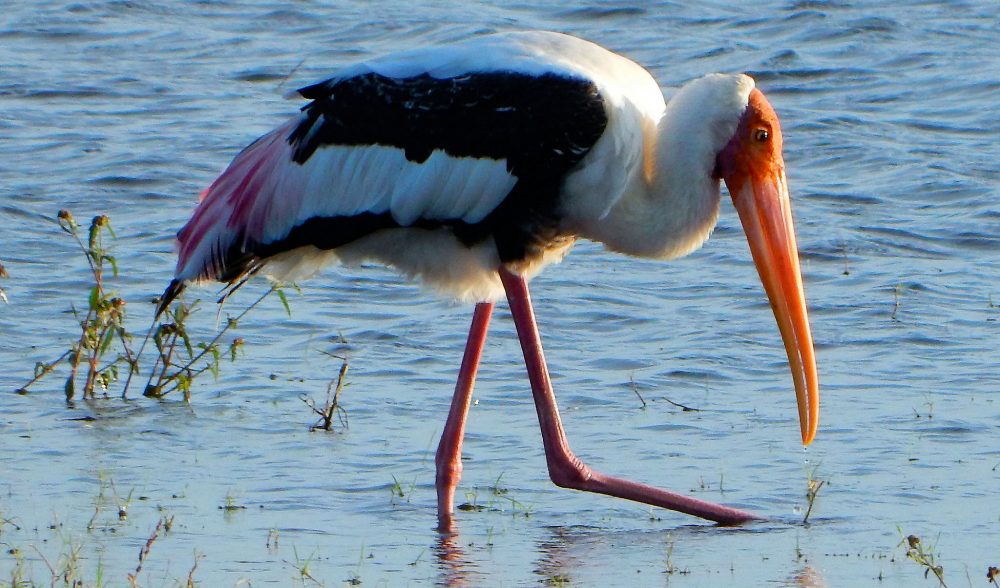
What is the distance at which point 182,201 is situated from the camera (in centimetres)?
1109

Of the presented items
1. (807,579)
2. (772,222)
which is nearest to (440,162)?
(772,222)

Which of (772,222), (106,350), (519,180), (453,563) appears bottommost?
(453,563)

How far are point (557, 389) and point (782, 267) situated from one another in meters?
1.68

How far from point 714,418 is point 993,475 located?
3.88 ft

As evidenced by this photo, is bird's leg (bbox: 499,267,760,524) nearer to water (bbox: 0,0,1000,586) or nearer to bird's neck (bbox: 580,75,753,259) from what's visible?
water (bbox: 0,0,1000,586)

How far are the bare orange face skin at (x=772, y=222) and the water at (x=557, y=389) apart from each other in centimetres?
40

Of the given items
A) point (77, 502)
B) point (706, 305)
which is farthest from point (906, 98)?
point (77, 502)

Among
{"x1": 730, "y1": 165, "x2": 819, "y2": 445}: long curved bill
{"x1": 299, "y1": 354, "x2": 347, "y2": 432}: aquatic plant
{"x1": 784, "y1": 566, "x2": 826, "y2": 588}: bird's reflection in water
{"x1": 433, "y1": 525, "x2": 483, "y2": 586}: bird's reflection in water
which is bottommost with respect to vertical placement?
{"x1": 433, "y1": 525, "x2": 483, "y2": 586}: bird's reflection in water

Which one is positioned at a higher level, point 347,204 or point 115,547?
point 347,204

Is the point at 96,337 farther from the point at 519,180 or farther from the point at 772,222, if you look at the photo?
the point at 772,222

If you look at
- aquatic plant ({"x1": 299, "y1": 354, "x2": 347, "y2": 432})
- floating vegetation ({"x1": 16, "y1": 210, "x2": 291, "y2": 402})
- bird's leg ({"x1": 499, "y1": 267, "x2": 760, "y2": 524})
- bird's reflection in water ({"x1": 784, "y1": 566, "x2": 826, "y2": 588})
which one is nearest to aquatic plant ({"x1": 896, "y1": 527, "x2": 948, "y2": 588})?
bird's reflection in water ({"x1": 784, "y1": 566, "x2": 826, "y2": 588})

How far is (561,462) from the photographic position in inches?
243

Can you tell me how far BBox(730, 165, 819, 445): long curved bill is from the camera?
6.09 m

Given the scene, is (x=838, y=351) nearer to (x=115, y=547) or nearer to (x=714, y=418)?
(x=714, y=418)
